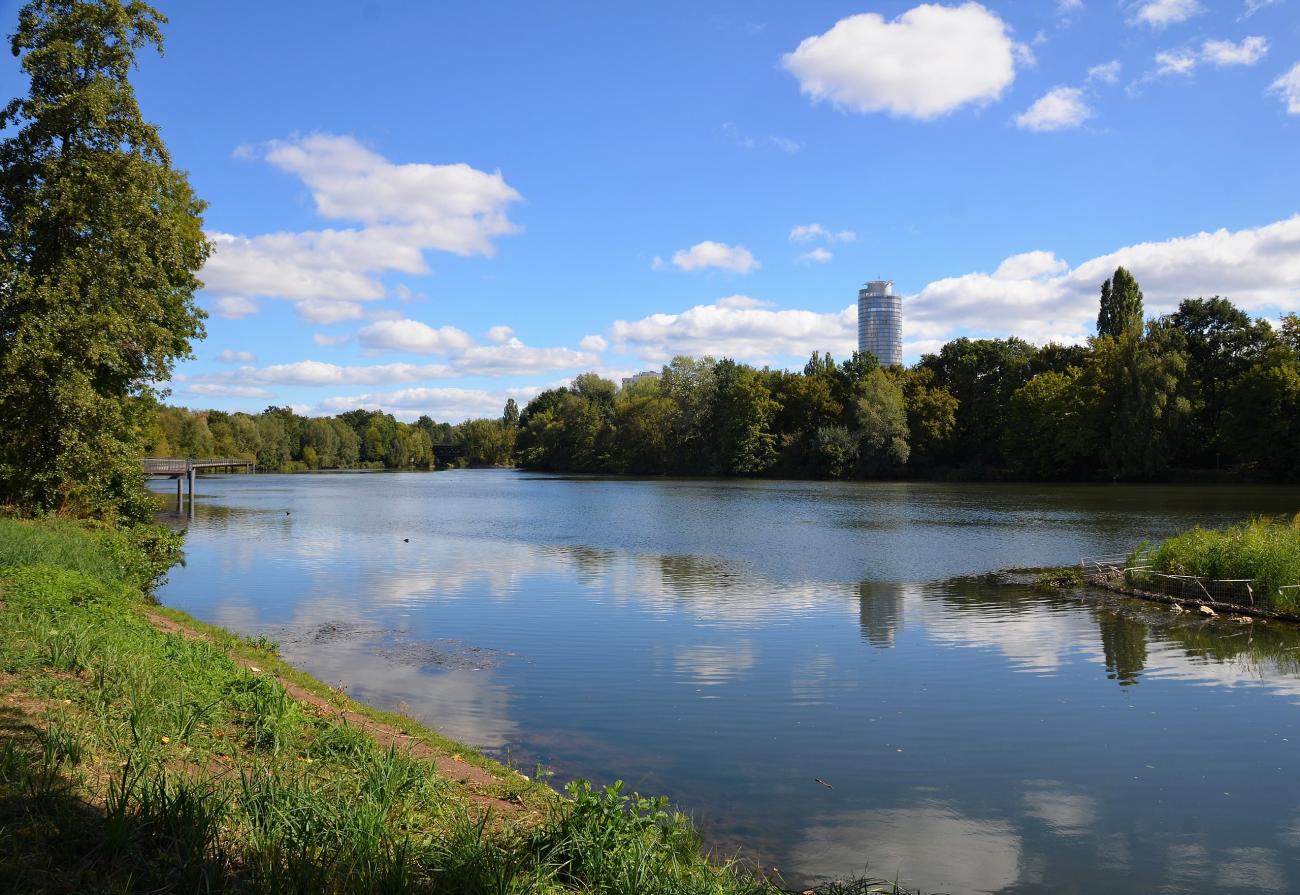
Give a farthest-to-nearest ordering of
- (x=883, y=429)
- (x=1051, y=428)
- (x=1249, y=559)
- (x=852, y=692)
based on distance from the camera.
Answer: (x=883, y=429) < (x=1051, y=428) < (x=1249, y=559) < (x=852, y=692)

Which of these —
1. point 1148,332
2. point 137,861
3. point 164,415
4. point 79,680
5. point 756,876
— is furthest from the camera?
point 164,415

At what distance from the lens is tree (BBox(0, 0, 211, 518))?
20766mm

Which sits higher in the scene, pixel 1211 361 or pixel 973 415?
pixel 1211 361

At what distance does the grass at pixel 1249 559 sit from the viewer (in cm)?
1891

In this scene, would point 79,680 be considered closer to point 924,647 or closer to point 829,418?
point 924,647

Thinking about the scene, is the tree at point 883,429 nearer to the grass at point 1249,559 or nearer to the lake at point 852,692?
the lake at point 852,692

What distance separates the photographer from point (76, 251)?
2169 centimetres

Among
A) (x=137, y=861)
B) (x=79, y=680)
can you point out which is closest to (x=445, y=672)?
(x=79, y=680)

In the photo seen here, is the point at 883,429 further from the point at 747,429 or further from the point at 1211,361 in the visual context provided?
the point at 1211,361

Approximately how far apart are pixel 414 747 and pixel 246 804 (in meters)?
3.42

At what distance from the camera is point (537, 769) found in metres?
8.88

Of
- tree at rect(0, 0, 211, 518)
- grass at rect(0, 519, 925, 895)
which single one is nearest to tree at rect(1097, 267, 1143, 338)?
tree at rect(0, 0, 211, 518)

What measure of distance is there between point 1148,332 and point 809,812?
260 ft

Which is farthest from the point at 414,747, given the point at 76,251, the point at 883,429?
the point at 883,429
